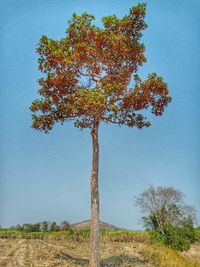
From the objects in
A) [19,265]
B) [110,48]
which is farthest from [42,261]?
[110,48]

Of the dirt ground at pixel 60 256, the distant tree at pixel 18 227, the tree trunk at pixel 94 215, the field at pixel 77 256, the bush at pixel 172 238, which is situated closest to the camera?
the tree trunk at pixel 94 215

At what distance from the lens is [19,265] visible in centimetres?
1500

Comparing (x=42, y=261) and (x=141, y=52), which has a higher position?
(x=141, y=52)

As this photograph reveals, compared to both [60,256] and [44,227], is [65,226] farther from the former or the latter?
[60,256]

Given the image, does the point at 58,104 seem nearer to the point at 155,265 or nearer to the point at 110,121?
the point at 110,121

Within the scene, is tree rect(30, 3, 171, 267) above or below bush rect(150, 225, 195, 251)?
above

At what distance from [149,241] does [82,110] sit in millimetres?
12801

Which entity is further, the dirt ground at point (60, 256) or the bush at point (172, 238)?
the bush at point (172, 238)

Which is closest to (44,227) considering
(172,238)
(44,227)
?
(44,227)

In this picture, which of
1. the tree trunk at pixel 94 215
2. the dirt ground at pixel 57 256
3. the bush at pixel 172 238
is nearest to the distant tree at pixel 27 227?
the dirt ground at pixel 57 256

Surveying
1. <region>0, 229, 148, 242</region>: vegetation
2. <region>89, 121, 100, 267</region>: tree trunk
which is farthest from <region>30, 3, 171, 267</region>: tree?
<region>0, 229, 148, 242</region>: vegetation

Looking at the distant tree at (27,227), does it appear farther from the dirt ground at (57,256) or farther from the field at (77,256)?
the dirt ground at (57,256)

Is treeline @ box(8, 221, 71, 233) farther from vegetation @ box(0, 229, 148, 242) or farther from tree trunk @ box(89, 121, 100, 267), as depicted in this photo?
tree trunk @ box(89, 121, 100, 267)

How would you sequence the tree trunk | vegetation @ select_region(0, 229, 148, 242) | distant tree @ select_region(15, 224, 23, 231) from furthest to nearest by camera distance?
distant tree @ select_region(15, 224, 23, 231) < vegetation @ select_region(0, 229, 148, 242) < the tree trunk
